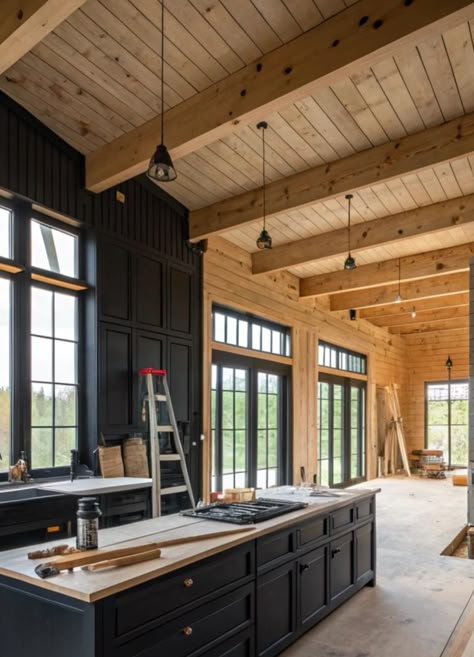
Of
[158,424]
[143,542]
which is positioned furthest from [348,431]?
[143,542]

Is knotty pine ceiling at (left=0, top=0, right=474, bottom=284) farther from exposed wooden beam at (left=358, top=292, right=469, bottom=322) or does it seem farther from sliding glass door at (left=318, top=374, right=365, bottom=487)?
exposed wooden beam at (left=358, top=292, right=469, bottom=322)

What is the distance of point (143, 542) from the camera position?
8.89 ft

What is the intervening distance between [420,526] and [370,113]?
4.91 metres

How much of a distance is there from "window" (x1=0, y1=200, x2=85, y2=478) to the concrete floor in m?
2.58

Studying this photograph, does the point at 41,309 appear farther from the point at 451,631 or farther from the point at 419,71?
the point at 451,631

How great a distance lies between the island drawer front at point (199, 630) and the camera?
7.33 feet

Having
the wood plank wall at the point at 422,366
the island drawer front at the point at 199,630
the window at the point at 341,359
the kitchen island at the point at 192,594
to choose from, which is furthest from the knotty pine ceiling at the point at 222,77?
the wood plank wall at the point at 422,366

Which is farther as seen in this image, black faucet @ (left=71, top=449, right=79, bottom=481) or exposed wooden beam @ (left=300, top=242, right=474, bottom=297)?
exposed wooden beam @ (left=300, top=242, right=474, bottom=297)

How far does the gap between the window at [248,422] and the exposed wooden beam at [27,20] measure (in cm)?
415

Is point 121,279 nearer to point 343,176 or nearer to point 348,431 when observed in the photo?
point 343,176

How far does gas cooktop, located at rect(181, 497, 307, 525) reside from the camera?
321 cm

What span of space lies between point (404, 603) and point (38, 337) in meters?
3.57

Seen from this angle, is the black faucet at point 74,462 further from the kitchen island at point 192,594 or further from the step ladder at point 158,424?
the kitchen island at point 192,594

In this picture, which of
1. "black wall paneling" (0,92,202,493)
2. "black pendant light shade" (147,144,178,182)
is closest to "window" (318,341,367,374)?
"black wall paneling" (0,92,202,493)
